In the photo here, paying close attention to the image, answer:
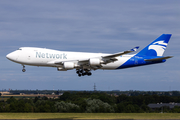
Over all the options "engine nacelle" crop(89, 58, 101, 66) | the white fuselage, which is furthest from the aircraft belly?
the white fuselage

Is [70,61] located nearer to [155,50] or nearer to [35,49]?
[35,49]

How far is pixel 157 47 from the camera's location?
61781 mm

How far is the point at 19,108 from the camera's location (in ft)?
325

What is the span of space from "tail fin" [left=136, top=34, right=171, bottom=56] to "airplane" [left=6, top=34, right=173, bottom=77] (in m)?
1.48

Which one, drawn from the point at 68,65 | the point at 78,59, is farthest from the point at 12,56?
the point at 78,59

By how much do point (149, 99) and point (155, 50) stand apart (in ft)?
376

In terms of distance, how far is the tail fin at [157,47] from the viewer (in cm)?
6072

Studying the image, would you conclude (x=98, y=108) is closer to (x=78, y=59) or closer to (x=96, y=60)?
(x=78, y=59)

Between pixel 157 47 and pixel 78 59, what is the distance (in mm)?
19904

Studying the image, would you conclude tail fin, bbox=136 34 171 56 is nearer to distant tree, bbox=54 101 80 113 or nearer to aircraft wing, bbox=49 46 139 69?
aircraft wing, bbox=49 46 139 69

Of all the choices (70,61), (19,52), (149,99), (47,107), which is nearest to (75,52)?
(70,61)

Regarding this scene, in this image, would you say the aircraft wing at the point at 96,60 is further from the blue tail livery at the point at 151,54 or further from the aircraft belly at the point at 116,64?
the blue tail livery at the point at 151,54

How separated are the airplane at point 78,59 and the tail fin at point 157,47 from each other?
58.4 inches

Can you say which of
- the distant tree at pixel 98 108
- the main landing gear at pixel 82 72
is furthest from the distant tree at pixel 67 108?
the main landing gear at pixel 82 72
